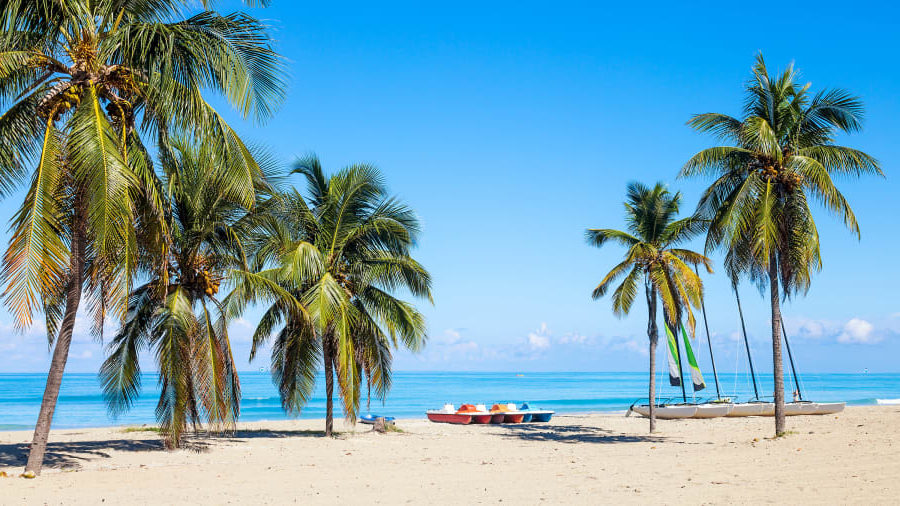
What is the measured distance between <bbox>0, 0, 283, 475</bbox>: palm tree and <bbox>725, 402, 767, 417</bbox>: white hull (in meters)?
23.2

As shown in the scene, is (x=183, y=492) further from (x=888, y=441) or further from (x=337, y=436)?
(x=888, y=441)

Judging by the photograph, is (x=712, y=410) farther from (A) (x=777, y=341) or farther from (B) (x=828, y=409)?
(A) (x=777, y=341)

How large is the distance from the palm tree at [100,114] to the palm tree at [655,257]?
12048 millimetres

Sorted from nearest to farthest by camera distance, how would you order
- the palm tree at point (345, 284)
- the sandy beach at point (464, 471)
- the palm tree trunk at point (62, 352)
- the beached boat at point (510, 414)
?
1. the sandy beach at point (464, 471)
2. the palm tree trunk at point (62, 352)
3. the palm tree at point (345, 284)
4. the beached boat at point (510, 414)

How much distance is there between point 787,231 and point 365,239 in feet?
34.7

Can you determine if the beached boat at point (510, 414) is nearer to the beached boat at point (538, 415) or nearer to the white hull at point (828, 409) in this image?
the beached boat at point (538, 415)

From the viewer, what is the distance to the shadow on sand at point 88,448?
12.2 metres

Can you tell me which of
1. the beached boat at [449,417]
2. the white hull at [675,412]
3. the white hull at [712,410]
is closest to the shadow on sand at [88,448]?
the beached boat at [449,417]

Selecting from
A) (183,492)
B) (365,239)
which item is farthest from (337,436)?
(183,492)

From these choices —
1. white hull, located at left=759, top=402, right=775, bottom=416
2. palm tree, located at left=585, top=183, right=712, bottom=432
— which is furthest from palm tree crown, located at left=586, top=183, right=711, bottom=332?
white hull, located at left=759, top=402, right=775, bottom=416

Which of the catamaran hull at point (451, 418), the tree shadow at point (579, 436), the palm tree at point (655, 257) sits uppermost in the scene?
the palm tree at point (655, 257)

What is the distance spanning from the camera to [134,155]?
35.6ft

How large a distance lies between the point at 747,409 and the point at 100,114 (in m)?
26.0

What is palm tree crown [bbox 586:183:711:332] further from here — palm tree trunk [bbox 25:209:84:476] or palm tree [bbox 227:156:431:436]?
palm tree trunk [bbox 25:209:84:476]
